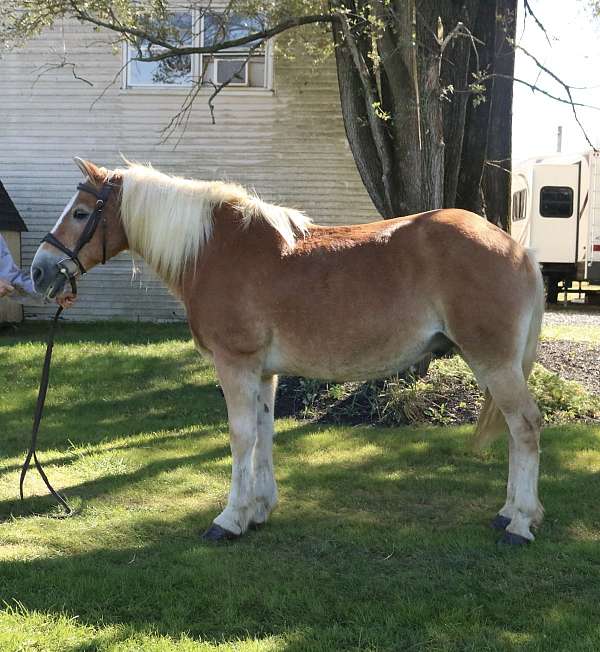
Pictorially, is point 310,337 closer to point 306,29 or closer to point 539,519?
point 539,519

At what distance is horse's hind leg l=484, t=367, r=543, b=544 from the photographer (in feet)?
14.3

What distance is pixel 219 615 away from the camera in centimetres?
354

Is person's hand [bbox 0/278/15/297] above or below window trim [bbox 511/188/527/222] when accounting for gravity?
below

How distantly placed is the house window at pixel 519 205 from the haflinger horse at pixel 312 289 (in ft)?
52.4

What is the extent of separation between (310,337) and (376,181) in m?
4.38

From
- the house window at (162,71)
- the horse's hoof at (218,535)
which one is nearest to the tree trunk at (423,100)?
the horse's hoof at (218,535)

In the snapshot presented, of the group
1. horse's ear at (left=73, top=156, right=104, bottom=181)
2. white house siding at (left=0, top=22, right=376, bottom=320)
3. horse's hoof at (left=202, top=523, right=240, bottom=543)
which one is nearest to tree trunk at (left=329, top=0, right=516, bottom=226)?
horse's ear at (left=73, top=156, right=104, bottom=181)

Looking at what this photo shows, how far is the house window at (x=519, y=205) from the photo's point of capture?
1964 centimetres

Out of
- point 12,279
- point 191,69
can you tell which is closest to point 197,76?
point 191,69

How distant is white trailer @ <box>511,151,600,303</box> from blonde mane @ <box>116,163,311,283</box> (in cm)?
1492

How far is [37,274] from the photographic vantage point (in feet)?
14.9

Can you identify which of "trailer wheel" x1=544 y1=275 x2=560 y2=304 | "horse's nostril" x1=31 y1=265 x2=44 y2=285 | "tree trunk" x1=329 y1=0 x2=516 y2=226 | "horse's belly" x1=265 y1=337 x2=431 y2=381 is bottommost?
"trailer wheel" x1=544 y1=275 x2=560 y2=304

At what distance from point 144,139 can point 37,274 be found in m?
10.1

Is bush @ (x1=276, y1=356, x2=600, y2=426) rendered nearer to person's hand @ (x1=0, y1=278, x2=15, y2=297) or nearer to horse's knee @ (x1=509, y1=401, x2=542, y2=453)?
horse's knee @ (x1=509, y1=401, x2=542, y2=453)
